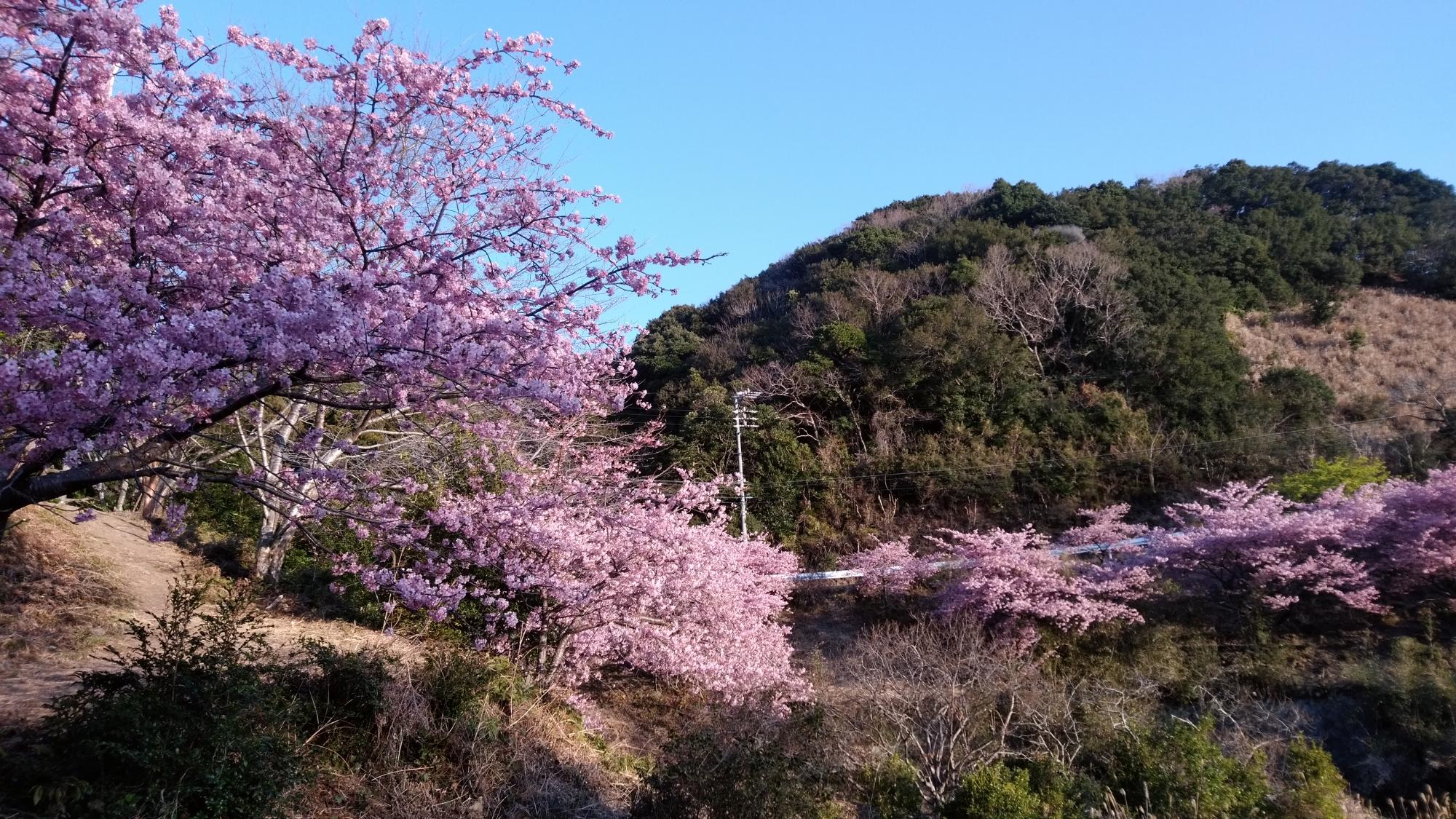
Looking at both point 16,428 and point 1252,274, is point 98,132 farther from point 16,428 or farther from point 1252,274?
point 1252,274

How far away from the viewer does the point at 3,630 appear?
7.04 meters

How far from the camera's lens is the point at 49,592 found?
27.7 feet

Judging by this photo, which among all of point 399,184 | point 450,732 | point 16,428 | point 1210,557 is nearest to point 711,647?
point 450,732

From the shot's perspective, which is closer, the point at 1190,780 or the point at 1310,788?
the point at 1190,780

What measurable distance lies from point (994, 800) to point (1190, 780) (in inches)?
54.9

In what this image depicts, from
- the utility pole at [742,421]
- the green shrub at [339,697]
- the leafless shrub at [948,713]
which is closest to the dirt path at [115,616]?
the green shrub at [339,697]

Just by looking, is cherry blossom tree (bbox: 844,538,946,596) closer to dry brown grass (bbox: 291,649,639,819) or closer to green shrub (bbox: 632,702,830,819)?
dry brown grass (bbox: 291,649,639,819)

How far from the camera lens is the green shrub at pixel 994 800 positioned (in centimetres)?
464

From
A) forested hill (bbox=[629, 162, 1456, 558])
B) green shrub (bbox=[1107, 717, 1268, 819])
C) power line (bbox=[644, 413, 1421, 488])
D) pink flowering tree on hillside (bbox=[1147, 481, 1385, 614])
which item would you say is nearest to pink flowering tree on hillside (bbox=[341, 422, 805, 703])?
green shrub (bbox=[1107, 717, 1268, 819])

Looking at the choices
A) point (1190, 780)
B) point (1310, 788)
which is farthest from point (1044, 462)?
point (1190, 780)

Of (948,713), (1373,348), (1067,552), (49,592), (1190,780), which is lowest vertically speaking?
(948,713)

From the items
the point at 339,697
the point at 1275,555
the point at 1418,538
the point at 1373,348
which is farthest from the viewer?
the point at 1373,348

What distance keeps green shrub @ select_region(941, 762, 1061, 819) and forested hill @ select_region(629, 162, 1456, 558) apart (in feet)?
53.2

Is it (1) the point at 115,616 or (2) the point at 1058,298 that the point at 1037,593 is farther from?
(2) the point at 1058,298
